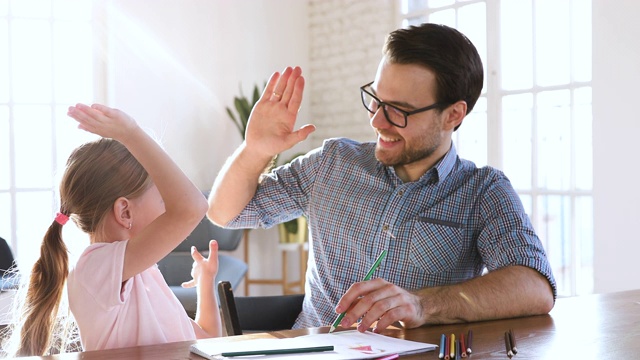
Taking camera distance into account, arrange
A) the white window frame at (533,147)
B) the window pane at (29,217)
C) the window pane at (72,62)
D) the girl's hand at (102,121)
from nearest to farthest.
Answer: the girl's hand at (102,121) → the white window frame at (533,147) → the window pane at (29,217) → the window pane at (72,62)

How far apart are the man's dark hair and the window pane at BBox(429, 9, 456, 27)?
3087 millimetres

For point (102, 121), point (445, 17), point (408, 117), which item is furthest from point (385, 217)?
point (445, 17)

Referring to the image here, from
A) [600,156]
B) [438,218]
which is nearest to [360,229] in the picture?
[438,218]

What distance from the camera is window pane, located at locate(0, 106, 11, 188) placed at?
5.43m

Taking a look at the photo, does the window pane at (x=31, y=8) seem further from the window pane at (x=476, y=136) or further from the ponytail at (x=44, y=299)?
the ponytail at (x=44, y=299)

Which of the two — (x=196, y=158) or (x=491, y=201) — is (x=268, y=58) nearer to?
(x=196, y=158)

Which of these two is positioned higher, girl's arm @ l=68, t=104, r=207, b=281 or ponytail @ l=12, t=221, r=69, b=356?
girl's arm @ l=68, t=104, r=207, b=281

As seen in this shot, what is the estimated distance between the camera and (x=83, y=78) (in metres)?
5.70

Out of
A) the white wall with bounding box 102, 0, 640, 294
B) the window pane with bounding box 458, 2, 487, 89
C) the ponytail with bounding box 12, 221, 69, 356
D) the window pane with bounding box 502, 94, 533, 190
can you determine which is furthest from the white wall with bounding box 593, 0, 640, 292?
the ponytail with bounding box 12, 221, 69, 356

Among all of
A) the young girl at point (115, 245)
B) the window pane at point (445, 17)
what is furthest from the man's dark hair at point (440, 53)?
the window pane at point (445, 17)

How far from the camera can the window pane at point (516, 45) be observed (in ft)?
15.5

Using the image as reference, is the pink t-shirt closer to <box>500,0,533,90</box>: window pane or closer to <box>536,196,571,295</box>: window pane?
<box>536,196,571,295</box>: window pane

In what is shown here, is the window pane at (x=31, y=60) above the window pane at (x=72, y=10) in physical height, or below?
below

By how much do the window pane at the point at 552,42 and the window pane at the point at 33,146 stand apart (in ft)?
10.6
